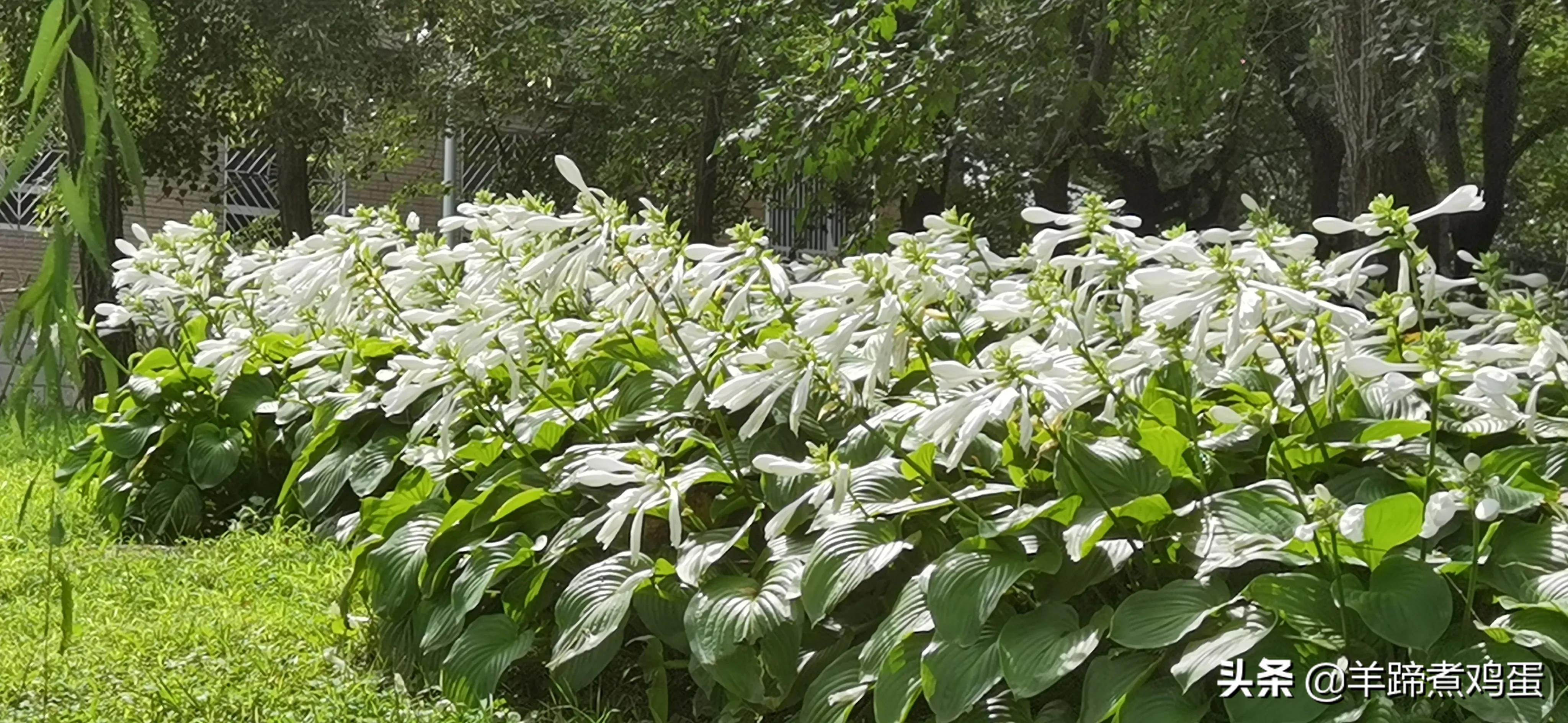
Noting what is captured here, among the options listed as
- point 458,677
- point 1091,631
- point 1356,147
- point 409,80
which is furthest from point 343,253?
point 409,80

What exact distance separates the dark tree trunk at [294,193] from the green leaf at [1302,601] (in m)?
11.9

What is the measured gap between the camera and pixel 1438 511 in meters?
2.21

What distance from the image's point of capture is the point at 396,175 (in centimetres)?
1800

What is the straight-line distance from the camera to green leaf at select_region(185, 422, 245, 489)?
4938 millimetres

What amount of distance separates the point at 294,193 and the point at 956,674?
11936 mm

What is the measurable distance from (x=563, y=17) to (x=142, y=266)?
8762 mm

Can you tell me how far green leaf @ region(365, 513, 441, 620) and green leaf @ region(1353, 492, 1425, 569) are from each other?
1860 mm

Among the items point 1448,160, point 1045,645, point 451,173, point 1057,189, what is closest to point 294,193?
point 451,173

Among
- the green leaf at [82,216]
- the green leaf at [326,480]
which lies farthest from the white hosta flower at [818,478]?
the green leaf at [326,480]

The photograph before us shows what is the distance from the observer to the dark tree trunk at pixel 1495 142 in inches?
435

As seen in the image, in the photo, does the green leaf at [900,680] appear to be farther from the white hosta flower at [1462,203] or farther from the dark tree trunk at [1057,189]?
the dark tree trunk at [1057,189]

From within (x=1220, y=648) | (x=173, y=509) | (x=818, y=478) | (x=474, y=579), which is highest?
(x=818, y=478)

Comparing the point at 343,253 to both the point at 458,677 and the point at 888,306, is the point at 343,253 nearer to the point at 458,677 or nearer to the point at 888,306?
the point at 458,677

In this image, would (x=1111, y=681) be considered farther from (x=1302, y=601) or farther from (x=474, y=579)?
(x=474, y=579)
